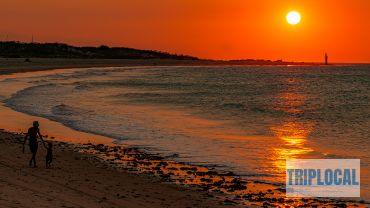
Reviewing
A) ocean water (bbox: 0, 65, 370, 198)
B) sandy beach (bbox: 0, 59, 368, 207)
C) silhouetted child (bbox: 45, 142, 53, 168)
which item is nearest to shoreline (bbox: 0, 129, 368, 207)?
sandy beach (bbox: 0, 59, 368, 207)

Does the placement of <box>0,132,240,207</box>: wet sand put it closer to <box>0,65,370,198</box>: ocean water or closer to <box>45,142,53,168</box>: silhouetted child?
<box>45,142,53,168</box>: silhouetted child

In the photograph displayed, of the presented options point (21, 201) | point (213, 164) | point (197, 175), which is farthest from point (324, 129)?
point (21, 201)

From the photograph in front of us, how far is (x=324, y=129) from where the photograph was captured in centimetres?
3331

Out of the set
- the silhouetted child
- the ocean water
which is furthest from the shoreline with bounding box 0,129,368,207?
the ocean water

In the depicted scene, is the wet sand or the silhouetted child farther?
the silhouetted child

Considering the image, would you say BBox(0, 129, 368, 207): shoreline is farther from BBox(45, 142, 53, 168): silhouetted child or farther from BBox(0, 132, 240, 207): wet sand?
BBox(45, 142, 53, 168): silhouetted child

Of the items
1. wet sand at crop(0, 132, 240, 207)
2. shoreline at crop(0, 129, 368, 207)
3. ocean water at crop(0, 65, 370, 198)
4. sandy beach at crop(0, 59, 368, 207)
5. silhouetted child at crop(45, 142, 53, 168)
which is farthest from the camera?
ocean water at crop(0, 65, 370, 198)

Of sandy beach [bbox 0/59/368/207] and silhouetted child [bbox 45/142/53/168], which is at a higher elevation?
silhouetted child [bbox 45/142/53/168]

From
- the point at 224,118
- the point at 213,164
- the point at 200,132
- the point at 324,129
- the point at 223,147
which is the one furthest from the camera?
the point at 224,118

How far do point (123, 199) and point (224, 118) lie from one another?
2488 cm

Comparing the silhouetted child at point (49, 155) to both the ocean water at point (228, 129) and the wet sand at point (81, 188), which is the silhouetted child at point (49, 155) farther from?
the ocean water at point (228, 129)

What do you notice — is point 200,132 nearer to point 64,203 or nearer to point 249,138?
point 249,138

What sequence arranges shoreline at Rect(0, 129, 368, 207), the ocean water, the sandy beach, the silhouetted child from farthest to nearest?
the ocean water < the silhouetted child < shoreline at Rect(0, 129, 368, 207) < the sandy beach

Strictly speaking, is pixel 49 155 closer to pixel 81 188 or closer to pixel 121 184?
pixel 121 184
